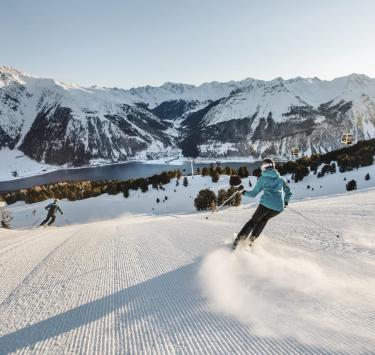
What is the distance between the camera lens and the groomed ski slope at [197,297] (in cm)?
402

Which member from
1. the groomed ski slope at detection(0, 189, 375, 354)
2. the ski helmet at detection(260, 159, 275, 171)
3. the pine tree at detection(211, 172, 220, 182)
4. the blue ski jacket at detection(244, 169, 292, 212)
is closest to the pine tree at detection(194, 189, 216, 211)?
the pine tree at detection(211, 172, 220, 182)

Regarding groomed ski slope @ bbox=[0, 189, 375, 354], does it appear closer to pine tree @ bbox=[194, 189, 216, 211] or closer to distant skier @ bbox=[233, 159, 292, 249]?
distant skier @ bbox=[233, 159, 292, 249]

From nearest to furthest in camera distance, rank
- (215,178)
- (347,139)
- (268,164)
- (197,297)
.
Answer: (197,297) < (268,164) < (215,178) < (347,139)

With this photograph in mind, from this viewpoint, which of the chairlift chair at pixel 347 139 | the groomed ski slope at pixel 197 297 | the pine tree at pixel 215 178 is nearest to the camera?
the groomed ski slope at pixel 197 297

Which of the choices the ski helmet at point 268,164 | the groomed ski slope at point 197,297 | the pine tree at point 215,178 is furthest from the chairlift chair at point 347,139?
the ski helmet at point 268,164

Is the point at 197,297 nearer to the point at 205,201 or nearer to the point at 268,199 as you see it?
the point at 268,199

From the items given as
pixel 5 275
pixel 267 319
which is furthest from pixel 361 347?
pixel 5 275

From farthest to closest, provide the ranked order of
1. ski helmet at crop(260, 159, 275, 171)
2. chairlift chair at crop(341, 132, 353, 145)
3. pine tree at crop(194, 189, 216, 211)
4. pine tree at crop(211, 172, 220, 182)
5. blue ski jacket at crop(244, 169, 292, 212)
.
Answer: chairlift chair at crop(341, 132, 353, 145)
pine tree at crop(211, 172, 220, 182)
pine tree at crop(194, 189, 216, 211)
ski helmet at crop(260, 159, 275, 171)
blue ski jacket at crop(244, 169, 292, 212)

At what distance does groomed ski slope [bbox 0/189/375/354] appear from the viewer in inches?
158

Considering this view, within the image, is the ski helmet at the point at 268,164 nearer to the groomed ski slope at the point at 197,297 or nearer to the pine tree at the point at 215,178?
the groomed ski slope at the point at 197,297

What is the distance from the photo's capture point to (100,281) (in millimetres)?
6418

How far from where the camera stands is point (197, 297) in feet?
17.6

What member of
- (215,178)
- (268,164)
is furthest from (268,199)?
(215,178)

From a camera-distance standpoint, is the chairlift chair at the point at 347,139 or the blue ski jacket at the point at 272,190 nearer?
the blue ski jacket at the point at 272,190
